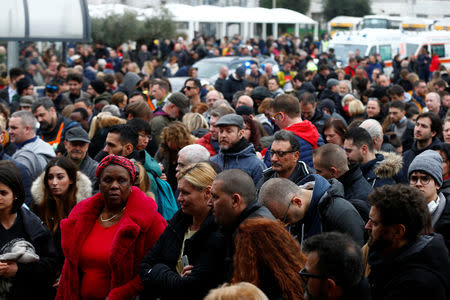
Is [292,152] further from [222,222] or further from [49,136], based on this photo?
[49,136]

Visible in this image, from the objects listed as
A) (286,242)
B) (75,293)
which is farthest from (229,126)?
(286,242)

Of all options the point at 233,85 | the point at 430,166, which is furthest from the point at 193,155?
the point at 233,85

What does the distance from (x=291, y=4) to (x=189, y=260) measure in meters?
54.5

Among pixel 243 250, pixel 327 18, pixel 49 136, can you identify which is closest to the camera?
pixel 243 250

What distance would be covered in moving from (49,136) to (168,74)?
13.5 meters

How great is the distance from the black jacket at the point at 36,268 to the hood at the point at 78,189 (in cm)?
64

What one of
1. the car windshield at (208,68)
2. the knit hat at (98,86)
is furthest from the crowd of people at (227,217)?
the car windshield at (208,68)

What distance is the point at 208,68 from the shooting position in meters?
21.0

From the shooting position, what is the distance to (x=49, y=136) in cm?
875

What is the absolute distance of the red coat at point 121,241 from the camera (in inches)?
177

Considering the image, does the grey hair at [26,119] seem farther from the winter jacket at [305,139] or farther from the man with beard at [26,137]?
the winter jacket at [305,139]

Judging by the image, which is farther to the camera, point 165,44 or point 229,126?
point 165,44

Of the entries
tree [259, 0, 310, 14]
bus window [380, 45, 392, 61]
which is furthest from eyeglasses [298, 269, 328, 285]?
tree [259, 0, 310, 14]

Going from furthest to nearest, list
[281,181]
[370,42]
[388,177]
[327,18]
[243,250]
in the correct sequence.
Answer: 1. [327,18]
2. [370,42]
3. [388,177]
4. [281,181]
5. [243,250]
